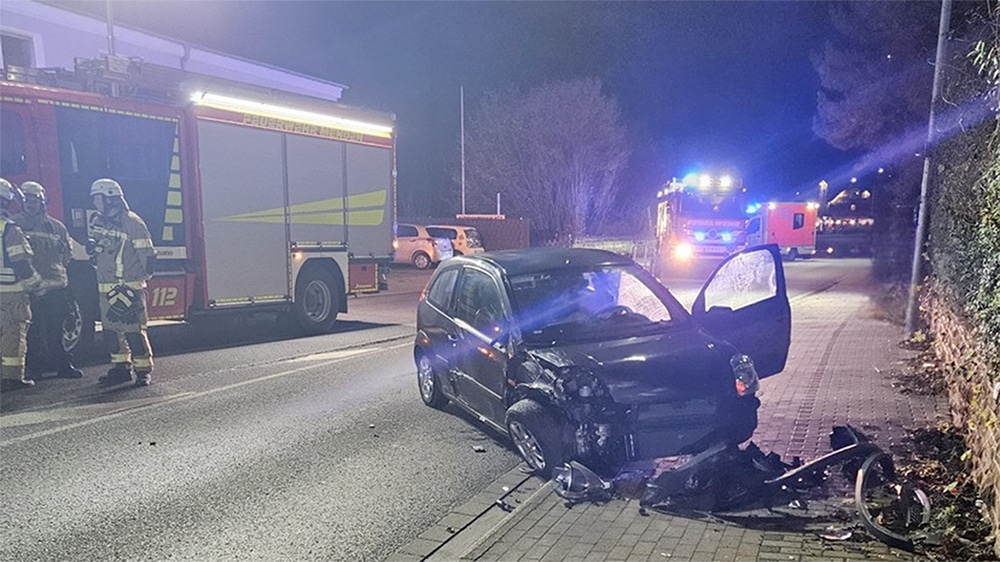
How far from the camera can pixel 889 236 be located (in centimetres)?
1825

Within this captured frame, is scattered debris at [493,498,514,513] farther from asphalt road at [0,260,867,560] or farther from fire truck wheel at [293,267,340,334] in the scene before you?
fire truck wheel at [293,267,340,334]

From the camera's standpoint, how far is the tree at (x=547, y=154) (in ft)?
115

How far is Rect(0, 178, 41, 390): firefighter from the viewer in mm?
7527

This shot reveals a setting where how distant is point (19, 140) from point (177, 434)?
479cm

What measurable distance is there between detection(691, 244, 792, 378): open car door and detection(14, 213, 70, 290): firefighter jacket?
6904 mm

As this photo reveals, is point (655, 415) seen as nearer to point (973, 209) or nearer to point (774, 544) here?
point (774, 544)

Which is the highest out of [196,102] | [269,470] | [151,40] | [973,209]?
[151,40]

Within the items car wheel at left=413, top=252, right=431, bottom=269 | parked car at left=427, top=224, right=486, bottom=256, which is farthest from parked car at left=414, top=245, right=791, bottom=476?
parked car at left=427, top=224, right=486, bottom=256

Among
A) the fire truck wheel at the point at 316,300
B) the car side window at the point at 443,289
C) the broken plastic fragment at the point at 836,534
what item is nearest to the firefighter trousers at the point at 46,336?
the fire truck wheel at the point at 316,300

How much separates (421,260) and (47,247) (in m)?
17.6

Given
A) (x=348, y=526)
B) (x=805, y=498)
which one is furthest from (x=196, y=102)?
(x=805, y=498)

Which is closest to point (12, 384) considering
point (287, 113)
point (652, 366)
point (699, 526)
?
point (287, 113)

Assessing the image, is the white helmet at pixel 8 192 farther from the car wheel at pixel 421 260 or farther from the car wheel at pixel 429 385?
the car wheel at pixel 421 260

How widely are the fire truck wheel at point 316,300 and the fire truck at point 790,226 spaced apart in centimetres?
2290
